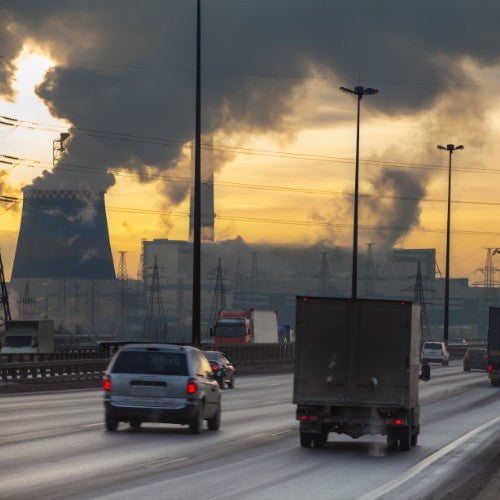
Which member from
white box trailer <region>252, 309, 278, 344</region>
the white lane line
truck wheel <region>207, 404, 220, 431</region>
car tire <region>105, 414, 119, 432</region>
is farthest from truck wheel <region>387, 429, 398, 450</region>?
white box trailer <region>252, 309, 278, 344</region>

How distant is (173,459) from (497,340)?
36.1 meters

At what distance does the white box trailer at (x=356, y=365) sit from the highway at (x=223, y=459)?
1.81 feet

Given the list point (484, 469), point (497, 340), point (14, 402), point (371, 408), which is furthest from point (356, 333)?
point (497, 340)

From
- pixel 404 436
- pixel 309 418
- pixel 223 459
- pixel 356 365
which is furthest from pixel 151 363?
pixel 223 459

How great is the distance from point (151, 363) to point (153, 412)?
0.93m

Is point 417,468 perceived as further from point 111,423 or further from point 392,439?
point 111,423

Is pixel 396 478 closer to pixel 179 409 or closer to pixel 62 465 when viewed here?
pixel 62 465

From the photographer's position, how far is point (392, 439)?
2144cm

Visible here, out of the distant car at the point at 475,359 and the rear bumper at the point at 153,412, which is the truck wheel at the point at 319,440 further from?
the distant car at the point at 475,359

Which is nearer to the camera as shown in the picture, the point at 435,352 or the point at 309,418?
the point at 309,418

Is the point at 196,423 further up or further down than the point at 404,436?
further down

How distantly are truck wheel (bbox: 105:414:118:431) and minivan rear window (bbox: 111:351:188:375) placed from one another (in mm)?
838

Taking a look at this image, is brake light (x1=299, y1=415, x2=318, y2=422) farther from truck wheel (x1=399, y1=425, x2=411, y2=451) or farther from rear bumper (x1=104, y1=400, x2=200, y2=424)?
rear bumper (x1=104, y1=400, x2=200, y2=424)

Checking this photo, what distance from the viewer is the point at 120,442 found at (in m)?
21.2
